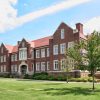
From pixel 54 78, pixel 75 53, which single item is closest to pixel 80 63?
pixel 75 53

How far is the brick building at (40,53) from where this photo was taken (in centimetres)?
5128

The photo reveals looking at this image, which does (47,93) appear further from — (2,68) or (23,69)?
(2,68)

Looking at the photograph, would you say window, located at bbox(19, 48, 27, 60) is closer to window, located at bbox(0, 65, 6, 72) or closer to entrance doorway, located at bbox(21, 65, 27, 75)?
entrance doorway, located at bbox(21, 65, 27, 75)

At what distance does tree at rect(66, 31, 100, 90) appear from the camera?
2377 cm

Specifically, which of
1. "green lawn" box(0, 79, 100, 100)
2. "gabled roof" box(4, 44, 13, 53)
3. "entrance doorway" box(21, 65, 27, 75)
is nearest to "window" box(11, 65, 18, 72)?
"entrance doorway" box(21, 65, 27, 75)

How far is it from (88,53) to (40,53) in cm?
3635

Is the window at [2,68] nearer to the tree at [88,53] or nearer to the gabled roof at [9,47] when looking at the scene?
the gabled roof at [9,47]

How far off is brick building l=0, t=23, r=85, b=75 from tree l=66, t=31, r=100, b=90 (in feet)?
76.7

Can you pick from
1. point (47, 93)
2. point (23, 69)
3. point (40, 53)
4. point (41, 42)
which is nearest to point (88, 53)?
point (47, 93)

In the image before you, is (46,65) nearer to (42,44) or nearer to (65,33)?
(42,44)

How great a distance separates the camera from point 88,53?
2395 centimetres

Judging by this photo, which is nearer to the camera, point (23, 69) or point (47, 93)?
point (47, 93)

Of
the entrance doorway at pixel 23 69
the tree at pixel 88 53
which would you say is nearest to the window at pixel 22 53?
the entrance doorway at pixel 23 69

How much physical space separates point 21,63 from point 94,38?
4263 cm
